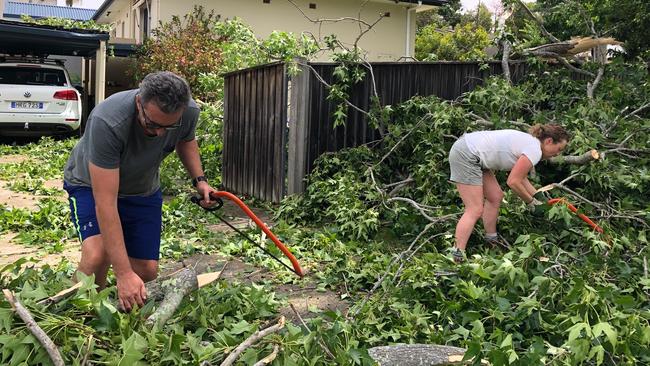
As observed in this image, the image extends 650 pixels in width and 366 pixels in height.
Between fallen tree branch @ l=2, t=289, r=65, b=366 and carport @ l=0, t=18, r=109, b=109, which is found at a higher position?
carport @ l=0, t=18, r=109, b=109

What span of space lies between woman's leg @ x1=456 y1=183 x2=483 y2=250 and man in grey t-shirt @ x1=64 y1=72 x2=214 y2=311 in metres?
2.18

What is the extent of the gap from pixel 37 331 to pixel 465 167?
3.63 metres

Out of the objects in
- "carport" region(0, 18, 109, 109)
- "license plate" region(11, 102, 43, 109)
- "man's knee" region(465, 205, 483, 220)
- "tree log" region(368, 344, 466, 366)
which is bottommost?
"tree log" region(368, 344, 466, 366)

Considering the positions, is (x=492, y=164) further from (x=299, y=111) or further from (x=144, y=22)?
(x=144, y=22)

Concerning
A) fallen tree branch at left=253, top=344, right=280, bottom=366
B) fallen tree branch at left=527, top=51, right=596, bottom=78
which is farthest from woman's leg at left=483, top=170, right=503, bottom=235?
fallen tree branch at left=527, top=51, right=596, bottom=78

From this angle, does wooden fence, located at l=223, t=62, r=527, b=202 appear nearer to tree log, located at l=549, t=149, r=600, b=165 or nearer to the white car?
tree log, located at l=549, t=149, r=600, b=165

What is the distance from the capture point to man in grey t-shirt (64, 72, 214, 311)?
9.19 feet

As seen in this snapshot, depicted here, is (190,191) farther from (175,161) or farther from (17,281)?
(17,281)

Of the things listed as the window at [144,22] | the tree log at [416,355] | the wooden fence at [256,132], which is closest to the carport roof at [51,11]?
the window at [144,22]

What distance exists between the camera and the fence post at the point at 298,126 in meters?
7.05

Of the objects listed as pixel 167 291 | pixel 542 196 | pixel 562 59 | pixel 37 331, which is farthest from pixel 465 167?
pixel 562 59

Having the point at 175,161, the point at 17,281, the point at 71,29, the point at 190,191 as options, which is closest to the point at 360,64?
the point at 190,191

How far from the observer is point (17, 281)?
3039mm

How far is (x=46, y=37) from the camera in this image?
13.7 metres
